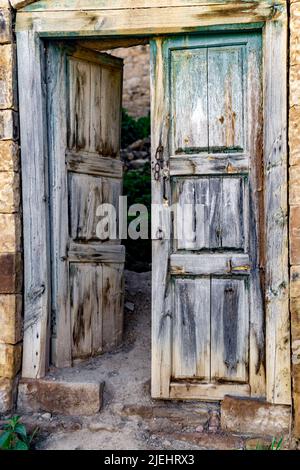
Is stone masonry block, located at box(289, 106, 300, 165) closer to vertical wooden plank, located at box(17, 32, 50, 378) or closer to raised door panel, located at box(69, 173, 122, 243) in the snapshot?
raised door panel, located at box(69, 173, 122, 243)

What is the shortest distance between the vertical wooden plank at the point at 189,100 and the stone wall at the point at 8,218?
1.09m

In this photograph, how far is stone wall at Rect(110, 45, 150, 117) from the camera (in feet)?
29.0

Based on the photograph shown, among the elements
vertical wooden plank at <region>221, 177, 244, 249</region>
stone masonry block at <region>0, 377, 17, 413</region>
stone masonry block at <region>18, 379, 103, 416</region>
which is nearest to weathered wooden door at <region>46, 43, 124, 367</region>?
stone masonry block at <region>18, 379, 103, 416</region>

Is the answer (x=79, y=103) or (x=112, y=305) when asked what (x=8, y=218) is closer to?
(x=79, y=103)

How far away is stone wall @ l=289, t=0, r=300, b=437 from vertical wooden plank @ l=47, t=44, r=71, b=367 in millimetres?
1556

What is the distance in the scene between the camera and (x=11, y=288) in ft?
11.3

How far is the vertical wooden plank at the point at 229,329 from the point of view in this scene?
11.0 feet

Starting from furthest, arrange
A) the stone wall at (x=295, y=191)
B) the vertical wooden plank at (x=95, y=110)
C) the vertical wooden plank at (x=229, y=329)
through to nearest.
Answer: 1. the vertical wooden plank at (x=95, y=110)
2. the vertical wooden plank at (x=229, y=329)
3. the stone wall at (x=295, y=191)

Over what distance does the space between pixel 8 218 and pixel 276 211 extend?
1760 mm

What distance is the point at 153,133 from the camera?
3.44 m

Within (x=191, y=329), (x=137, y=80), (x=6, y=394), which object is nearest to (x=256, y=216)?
(x=191, y=329)

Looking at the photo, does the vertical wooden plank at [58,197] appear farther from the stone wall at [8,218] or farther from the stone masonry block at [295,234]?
the stone masonry block at [295,234]

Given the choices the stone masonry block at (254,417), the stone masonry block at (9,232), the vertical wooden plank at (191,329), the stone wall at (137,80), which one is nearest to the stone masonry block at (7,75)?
the stone masonry block at (9,232)

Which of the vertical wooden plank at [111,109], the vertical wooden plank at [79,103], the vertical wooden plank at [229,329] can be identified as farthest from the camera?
the vertical wooden plank at [111,109]
